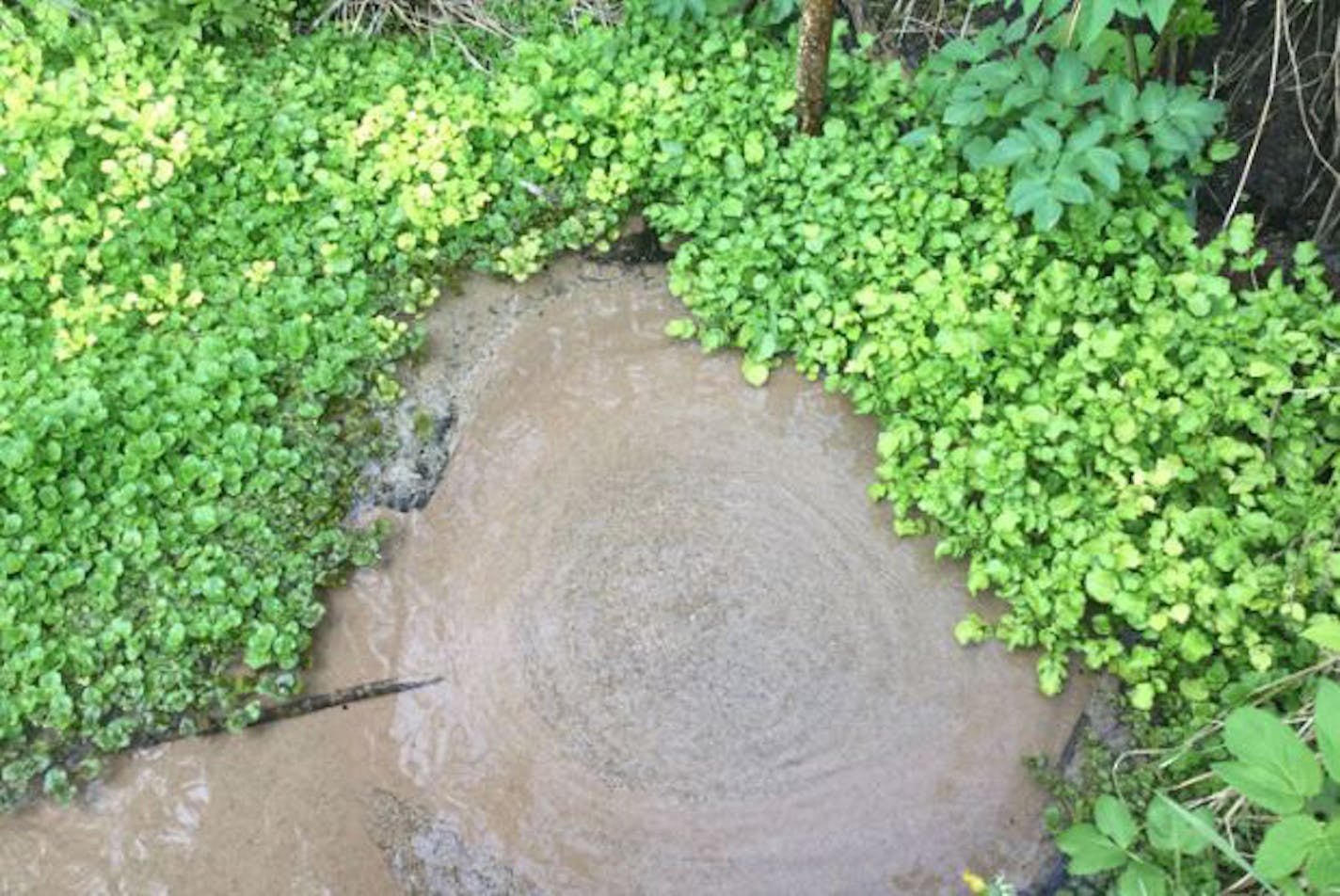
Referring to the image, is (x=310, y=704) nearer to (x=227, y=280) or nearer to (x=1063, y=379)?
(x=227, y=280)

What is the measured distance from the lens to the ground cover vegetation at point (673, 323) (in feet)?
10.2

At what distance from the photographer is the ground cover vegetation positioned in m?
3.11

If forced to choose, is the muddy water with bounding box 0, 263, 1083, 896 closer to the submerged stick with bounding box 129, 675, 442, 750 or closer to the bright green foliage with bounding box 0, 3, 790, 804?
the submerged stick with bounding box 129, 675, 442, 750

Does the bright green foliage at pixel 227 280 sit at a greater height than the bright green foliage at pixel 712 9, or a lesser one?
lesser

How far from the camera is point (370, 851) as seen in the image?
9.86 ft

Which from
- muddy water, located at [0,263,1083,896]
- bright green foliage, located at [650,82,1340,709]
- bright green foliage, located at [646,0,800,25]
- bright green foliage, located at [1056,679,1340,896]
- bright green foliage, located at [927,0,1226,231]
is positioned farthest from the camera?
bright green foliage, located at [646,0,800,25]

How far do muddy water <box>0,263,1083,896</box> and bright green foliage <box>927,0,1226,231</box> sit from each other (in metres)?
0.87

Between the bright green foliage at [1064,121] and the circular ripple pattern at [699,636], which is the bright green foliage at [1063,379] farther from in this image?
the circular ripple pattern at [699,636]

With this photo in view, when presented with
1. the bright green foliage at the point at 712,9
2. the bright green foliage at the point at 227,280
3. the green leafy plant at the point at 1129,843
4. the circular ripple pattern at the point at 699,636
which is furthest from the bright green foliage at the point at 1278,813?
the bright green foliage at the point at 712,9

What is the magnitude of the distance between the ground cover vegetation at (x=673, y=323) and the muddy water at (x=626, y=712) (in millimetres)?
143

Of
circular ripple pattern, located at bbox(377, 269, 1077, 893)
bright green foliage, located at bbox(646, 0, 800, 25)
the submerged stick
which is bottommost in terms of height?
the submerged stick

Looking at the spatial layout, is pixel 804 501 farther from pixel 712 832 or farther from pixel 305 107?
pixel 305 107

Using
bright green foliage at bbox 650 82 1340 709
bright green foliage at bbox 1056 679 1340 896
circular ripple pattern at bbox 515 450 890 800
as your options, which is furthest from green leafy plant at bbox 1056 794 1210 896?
circular ripple pattern at bbox 515 450 890 800

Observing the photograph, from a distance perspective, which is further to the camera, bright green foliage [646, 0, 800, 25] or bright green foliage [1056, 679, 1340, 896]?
bright green foliage [646, 0, 800, 25]
